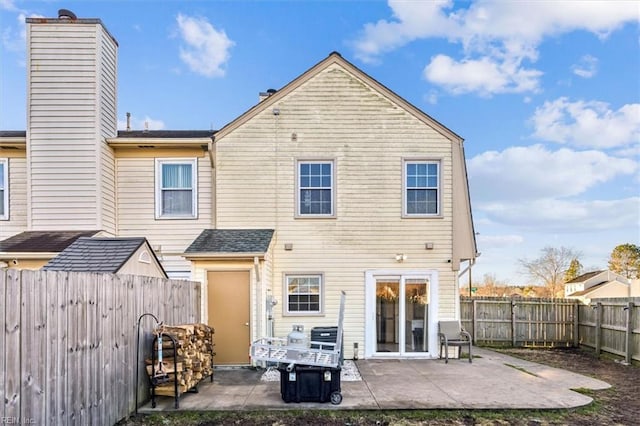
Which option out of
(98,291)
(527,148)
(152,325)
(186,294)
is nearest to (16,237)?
(186,294)

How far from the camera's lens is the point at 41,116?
9.43 metres

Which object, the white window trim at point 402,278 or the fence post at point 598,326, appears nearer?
the white window trim at point 402,278

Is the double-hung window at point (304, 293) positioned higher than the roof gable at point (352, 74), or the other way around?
the roof gable at point (352, 74)

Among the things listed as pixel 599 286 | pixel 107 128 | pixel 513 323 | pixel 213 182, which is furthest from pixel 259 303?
pixel 599 286

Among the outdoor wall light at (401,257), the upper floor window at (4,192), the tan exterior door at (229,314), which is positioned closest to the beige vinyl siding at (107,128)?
the upper floor window at (4,192)

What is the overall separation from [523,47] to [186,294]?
13.3 meters

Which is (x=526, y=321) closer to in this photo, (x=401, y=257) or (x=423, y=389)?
(x=401, y=257)

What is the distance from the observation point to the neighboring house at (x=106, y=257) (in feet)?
19.2

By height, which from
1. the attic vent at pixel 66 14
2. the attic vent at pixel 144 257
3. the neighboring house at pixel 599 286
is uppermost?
the attic vent at pixel 66 14

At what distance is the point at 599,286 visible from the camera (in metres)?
23.6

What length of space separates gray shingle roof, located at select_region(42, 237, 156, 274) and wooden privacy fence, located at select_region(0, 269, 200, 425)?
548mm

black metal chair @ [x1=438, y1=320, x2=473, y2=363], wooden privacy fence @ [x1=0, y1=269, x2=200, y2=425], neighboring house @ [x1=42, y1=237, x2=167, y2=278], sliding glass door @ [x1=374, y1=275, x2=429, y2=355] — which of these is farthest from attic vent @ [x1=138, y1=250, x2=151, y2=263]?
black metal chair @ [x1=438, y1=320, x2=473, y2=363]

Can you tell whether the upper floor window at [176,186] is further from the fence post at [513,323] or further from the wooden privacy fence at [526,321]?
the fence post at [513,323]

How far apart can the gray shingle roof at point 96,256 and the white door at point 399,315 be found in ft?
18.0
